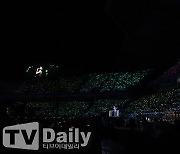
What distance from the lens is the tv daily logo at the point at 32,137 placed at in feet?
19.8

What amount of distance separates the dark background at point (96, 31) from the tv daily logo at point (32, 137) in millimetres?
22877

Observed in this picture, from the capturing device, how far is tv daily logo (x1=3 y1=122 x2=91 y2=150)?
6023mm

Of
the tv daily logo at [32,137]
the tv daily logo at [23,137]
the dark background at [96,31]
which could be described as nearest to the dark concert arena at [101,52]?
Result: the dark background at [96,31]

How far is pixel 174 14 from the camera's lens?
2888 centimetres

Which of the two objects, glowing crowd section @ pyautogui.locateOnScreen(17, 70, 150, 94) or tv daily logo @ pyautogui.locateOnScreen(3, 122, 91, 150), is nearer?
tv daily logo @ pyautogui.locateOnScreen(3, 122, 91, 150)

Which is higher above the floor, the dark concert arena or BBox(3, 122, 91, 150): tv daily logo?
the dark concert arena

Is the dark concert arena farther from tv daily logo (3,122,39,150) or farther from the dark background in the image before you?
tv daily logo (3,122,39,150)

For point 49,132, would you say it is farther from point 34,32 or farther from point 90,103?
point 90,103

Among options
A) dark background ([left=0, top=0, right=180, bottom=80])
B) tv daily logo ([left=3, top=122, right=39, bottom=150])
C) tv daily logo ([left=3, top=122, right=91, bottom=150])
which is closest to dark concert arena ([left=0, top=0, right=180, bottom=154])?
dark background ([left=0, top=0, right=180, bottom=80])

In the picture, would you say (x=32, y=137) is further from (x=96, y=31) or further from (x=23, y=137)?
(x=96, y=31)

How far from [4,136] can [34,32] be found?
33.1 m

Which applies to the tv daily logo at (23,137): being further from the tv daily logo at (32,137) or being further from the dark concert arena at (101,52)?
the dark concert arena at (101,52)

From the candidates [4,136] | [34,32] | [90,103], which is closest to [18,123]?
[4,136]

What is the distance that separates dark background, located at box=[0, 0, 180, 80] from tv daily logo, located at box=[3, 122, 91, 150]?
22.9 meters
